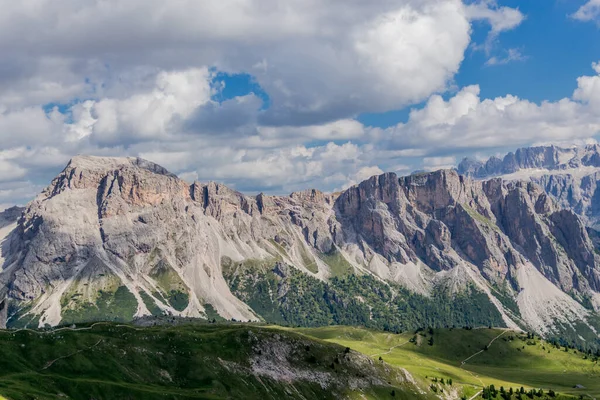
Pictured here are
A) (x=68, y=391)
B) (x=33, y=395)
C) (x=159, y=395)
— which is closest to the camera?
(x=33, y=395)

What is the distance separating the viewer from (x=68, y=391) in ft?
594

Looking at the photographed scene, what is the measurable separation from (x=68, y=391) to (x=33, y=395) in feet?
63.1

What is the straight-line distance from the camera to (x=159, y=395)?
7741 inches

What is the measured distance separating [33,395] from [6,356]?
43.7m

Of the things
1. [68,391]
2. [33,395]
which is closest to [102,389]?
[68,391]

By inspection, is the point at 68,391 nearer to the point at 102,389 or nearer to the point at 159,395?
the point at 102,389

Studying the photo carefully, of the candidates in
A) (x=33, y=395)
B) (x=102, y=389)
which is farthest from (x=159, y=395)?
(x=33, y=395)

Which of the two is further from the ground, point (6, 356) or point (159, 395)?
point (6, 356)

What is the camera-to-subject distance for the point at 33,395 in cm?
16262

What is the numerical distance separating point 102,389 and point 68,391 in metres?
11.1

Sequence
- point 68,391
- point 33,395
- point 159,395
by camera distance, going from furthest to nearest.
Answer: point 159,395
point 68,391
point 33,395

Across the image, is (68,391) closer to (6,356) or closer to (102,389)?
(102,389)

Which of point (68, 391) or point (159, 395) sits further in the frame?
point (159, 395)

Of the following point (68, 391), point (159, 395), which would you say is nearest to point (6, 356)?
point (68, 391)
